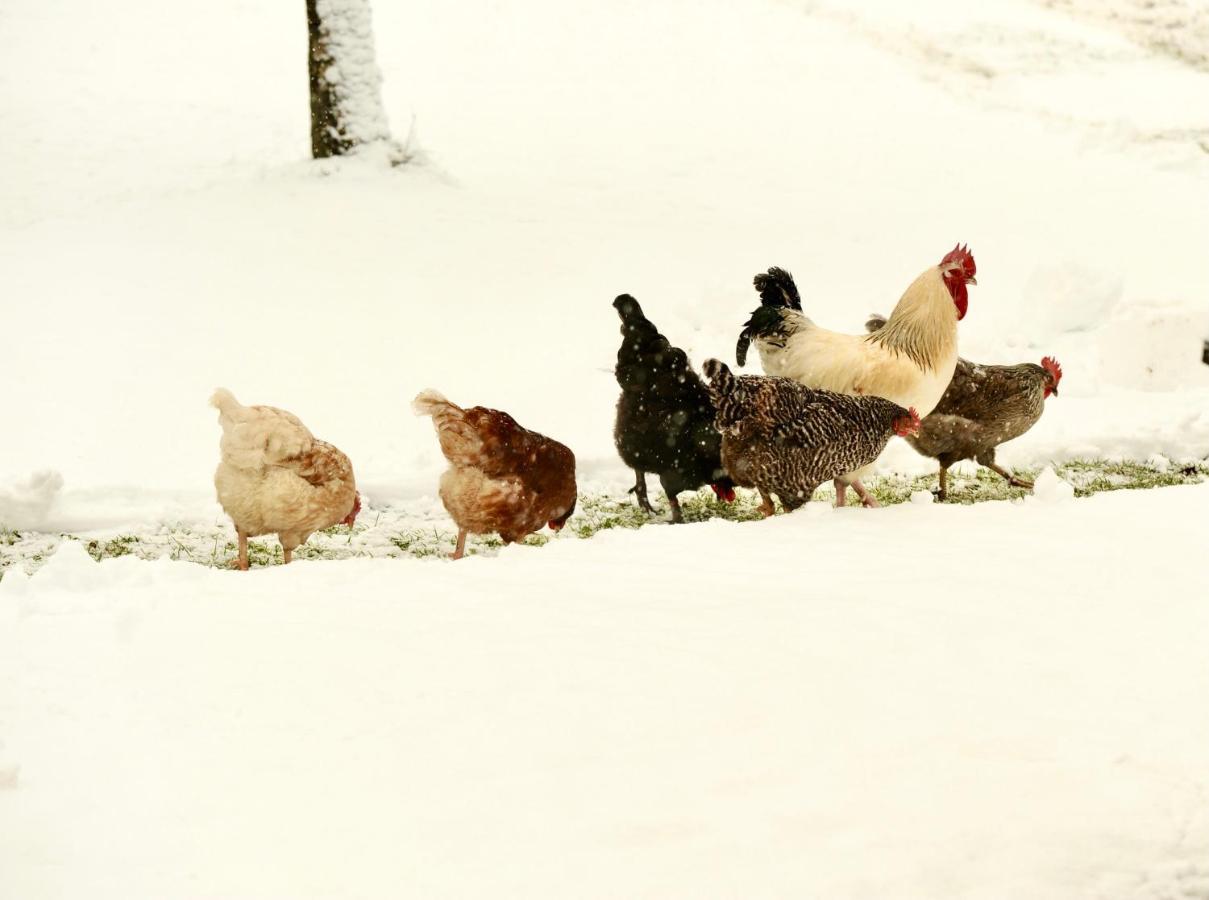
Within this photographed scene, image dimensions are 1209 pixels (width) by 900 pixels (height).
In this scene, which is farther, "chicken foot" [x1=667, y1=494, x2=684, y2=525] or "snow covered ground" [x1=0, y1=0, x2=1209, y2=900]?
"chicken foot" [x1=667, y1=494, x2=684, y2=525]

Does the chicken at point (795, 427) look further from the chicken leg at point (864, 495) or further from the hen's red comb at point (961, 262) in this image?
the hen's red comb at point (961, 262)

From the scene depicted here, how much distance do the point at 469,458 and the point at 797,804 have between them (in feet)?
9.04

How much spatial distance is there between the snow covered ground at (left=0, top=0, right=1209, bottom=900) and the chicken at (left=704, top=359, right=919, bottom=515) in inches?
14.7

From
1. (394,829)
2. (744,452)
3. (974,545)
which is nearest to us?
(394,829)

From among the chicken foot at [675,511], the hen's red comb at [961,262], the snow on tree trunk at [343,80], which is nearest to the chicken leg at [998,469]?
the hen's red comb at [961,262]

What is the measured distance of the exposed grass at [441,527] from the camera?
6.54 m

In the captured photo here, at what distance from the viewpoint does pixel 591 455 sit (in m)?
8.16

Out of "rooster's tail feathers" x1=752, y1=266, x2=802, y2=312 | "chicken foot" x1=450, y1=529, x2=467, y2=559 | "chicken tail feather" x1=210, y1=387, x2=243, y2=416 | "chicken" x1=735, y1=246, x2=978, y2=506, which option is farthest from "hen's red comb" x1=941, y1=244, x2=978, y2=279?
"chicken tail feather" x1=210, y1=387, x2=243, y2=416

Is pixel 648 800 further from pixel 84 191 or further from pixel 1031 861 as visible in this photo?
pixel 84 191

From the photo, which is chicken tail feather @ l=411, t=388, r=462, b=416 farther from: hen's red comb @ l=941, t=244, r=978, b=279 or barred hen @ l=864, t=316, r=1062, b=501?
barred hen @ l=864, t=316, r=1062, b=501

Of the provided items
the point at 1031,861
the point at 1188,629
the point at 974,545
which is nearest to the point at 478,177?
the point at 974,545

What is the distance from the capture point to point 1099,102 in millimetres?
16734

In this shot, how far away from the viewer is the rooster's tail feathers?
7254mm

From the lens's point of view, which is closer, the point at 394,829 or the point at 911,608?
the point at 394,829
